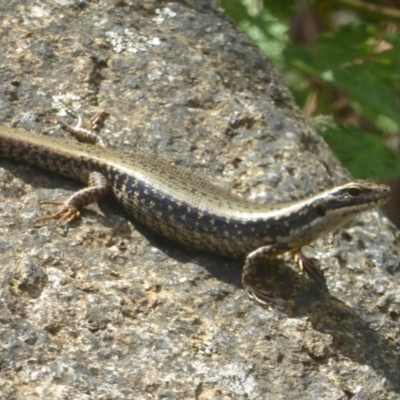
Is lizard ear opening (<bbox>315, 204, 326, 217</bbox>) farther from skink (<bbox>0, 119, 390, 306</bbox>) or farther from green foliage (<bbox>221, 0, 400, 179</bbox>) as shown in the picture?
green foliage (<bbox>221, 0, 400, 179</bbox>)

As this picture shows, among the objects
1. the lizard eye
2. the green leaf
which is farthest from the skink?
the green leaf

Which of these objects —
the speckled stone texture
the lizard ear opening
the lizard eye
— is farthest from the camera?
the lizard ear opening

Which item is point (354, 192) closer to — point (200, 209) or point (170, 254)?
point (200, 209)

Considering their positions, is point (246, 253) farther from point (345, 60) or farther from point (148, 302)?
point (345, 60)

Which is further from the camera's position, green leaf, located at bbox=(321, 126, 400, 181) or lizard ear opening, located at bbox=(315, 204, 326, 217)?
green leaf, located at bbox=(321, 126, 400, 181)

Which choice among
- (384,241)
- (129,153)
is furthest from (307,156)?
(129,153)

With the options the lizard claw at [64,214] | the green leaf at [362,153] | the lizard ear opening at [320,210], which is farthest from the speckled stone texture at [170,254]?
the green leaf at [362,153]

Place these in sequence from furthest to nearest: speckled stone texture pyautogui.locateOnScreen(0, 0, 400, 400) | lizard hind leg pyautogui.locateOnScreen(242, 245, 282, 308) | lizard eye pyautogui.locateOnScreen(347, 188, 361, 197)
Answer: lizard eye pyautogui.locateOnScreen(347, 188, 361, 197)
lizard hind leg pyautogui.locateOnScreen(242, 245, 282, 308)
speckled stone texture pyautogui.locateOnScreen(0, 0, 400, 400)
